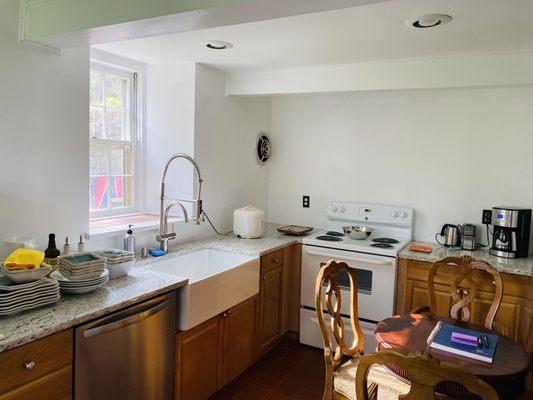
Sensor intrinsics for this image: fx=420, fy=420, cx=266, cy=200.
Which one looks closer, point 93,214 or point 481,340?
point 481,340

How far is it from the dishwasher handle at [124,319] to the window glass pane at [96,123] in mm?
1386

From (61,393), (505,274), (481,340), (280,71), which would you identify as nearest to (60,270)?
(61,393)

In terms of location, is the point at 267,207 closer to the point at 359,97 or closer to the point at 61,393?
the point at 359,97

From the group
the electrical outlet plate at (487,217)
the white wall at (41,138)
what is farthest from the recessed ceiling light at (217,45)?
the electrical outlet plate at (487,217)

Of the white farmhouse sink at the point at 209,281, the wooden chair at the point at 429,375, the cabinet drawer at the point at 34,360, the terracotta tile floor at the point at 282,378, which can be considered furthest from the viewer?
the terracotta tile floor at the point at 282,378

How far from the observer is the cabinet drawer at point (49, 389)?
144 centimetres

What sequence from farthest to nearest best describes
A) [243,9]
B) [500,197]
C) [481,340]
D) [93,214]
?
[500,197], [93,214], [481,340], [243,9]

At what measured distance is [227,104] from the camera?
11.4 ft

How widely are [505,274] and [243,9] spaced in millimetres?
2258

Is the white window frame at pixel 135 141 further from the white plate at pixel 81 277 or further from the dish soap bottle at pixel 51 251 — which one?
the white plate at pixel 81 277

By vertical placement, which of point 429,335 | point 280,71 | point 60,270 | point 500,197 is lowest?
point 429,335

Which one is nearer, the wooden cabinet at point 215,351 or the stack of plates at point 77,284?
the stack of plates at point 77,284

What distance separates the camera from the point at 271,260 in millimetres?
3084

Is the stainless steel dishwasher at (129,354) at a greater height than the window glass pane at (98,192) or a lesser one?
lesser
